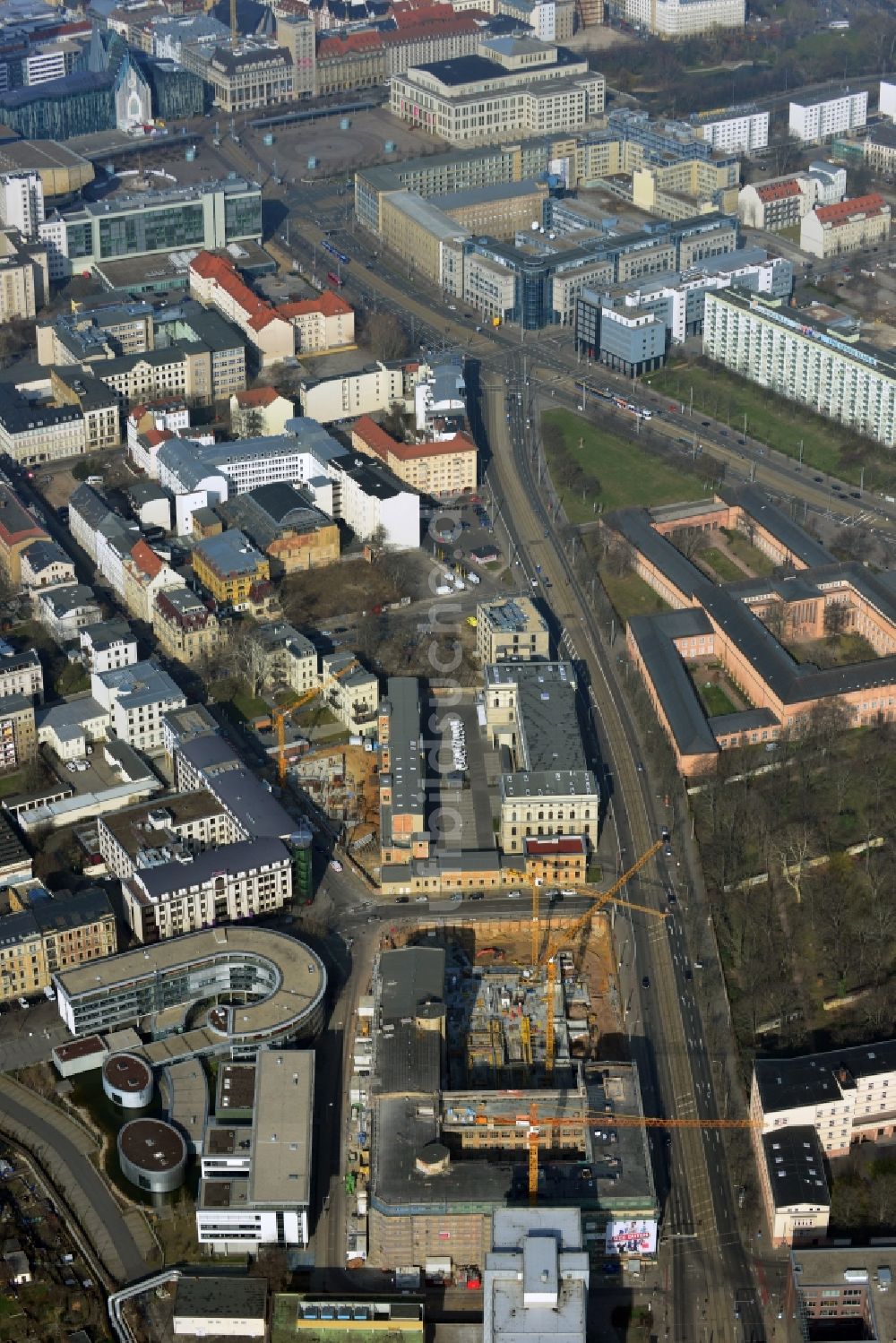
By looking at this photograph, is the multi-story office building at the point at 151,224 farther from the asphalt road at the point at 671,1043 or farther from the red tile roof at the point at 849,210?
the asphalt road at the point at 671,1043

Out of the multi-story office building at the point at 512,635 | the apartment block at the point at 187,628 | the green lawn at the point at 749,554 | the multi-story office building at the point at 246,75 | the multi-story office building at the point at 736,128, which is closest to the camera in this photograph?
the multi-story office building at the point at 512,635

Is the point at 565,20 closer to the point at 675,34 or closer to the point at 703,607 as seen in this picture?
the point at 675,34

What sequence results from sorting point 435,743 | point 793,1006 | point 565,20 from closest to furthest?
point 793,1006 → point 435,743 → point 565,20

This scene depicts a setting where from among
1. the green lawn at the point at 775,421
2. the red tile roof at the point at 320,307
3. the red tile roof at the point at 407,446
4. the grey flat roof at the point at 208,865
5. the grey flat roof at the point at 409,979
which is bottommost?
the green lawn at the point at 775,421

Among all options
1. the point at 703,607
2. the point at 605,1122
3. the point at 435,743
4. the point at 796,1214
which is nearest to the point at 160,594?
the point at 435,743

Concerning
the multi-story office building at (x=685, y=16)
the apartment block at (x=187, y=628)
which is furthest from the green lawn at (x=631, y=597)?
the multi-story office building at (x=685, y=16)

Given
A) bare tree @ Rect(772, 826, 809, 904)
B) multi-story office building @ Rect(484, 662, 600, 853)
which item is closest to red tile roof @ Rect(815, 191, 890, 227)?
multi-story office building @ Rect(484, 662, 600, 853)

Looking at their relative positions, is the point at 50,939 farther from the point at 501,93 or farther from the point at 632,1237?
the point at 501,93
